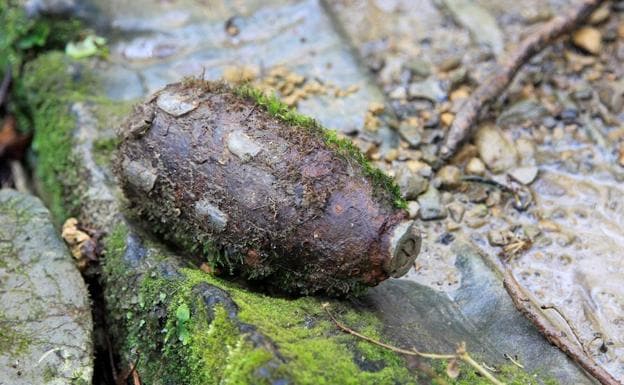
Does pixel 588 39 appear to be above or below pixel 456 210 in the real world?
above

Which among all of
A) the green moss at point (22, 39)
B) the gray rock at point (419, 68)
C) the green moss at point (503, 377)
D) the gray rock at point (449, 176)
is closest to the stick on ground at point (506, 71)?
the gray rock at point (449, 176)

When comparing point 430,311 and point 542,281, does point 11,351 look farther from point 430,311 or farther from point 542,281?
point 542,281

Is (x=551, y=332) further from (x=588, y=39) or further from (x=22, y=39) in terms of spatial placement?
(x=22, y=39)

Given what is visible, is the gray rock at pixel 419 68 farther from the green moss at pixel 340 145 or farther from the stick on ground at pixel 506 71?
the green moss at pixel 340 145

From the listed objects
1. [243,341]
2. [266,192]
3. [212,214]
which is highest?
[266,192]

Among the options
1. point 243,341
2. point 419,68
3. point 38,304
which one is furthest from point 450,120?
point 38,304

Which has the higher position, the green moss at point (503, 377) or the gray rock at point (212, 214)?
the gray rock at point (212, 214)

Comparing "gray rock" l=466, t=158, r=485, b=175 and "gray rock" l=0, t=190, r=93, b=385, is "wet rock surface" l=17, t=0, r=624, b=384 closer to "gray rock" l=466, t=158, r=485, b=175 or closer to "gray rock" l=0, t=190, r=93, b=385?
"gray rock" l=466, t=158, r=485, b=175

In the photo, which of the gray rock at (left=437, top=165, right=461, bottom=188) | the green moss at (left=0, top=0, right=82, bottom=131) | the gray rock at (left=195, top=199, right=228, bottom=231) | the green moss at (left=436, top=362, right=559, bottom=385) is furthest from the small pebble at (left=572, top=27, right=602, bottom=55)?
the green moss at (left=0, top=0, right=82, bottom=131)
